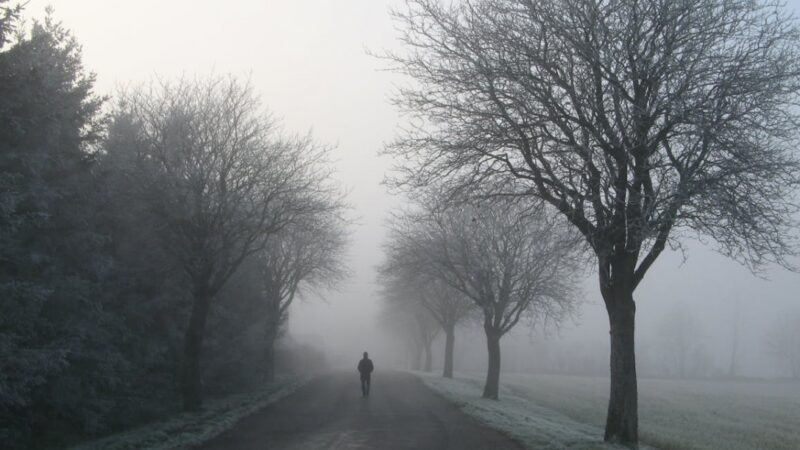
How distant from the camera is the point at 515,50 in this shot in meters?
13.1

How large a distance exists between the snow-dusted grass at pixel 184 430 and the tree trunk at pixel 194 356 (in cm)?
59

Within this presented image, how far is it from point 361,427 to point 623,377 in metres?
6.71

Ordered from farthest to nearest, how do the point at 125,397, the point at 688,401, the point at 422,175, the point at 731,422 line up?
1. the point at 688,401
2. the point at 731,422
3. the point at 125,397
4. the point at 422,175

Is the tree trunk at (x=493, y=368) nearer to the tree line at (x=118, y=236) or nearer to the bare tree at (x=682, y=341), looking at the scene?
the tree line at (x=118, y=236)

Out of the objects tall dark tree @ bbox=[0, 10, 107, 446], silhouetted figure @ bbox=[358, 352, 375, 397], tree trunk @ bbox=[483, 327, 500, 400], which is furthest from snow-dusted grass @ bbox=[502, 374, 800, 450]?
tall dark tree @ bbox=[0, 10, 107, 446]

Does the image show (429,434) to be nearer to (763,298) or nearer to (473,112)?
(473,112)

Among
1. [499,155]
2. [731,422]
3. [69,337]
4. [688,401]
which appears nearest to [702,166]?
[499,155]

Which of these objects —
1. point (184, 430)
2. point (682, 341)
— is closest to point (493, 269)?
point (184, 430)

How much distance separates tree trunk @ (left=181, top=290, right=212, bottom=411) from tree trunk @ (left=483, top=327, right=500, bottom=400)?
13691 mm

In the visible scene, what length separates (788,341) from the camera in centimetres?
10319

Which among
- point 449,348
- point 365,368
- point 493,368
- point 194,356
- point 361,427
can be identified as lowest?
point 361,427

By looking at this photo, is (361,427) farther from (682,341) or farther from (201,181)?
(682,341)

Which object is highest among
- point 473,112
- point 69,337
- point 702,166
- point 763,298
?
point 763,298

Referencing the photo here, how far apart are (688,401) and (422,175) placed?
38744mm
